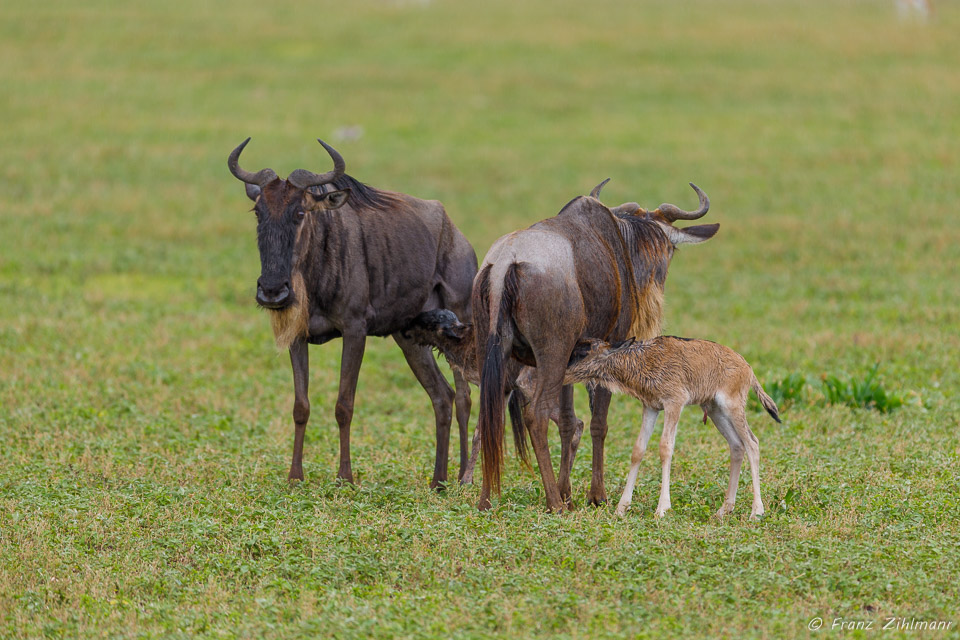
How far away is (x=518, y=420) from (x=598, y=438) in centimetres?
72

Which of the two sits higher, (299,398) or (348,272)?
(348,272)

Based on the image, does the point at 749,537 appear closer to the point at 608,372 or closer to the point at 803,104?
the point at 608,372

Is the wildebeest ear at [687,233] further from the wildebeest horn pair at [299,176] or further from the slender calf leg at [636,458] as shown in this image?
the wildebeest horn pair at [299,176]

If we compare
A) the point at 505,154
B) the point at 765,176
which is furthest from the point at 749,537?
the point at 505,154

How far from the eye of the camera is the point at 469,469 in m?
9.34

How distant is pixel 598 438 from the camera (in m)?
8.57

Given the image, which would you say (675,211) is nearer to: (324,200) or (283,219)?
(324,200)

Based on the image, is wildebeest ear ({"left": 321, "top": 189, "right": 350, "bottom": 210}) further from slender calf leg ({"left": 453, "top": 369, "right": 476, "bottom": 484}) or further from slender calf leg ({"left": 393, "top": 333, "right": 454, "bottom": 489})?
slender calf leg ({"left": 453, "top": 369, "right": 476, "bottom": 484})

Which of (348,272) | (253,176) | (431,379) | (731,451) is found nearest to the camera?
(731,451)

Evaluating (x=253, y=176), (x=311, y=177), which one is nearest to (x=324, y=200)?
(x=311, y=177)

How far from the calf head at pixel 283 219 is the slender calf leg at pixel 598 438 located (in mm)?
2253

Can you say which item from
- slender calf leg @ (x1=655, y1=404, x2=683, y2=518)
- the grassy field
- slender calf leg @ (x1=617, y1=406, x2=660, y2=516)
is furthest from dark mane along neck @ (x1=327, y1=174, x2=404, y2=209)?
slender calf leg @ (x1=655, y1=404, x2=683, y2=518)

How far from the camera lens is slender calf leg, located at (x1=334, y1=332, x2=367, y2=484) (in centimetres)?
897

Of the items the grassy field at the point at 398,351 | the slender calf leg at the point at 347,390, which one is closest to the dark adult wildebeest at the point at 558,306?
the grassy field at the point at 398,351
